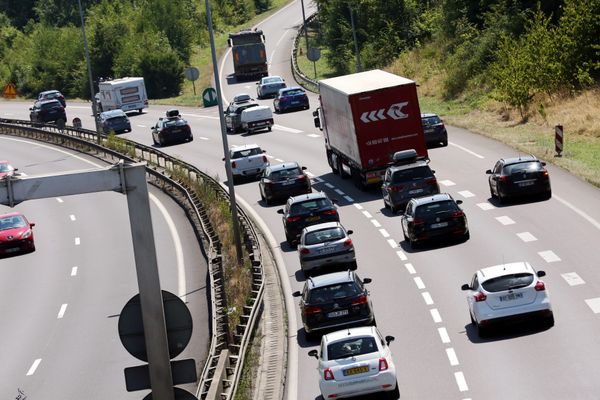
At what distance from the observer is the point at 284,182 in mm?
45938

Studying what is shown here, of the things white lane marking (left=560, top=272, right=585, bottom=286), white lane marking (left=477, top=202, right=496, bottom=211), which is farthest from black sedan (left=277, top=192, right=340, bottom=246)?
white lane marking (left=560, top=272, right=585, bottom=286)

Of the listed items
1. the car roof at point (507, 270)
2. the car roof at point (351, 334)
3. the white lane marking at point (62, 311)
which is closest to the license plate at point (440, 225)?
the car roof at point (507, 270)

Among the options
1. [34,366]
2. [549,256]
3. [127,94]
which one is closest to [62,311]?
[34,366]

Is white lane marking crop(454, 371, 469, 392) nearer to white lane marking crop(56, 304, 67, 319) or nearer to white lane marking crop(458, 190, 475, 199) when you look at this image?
white lane marking crop(56, 304, 67, 319)

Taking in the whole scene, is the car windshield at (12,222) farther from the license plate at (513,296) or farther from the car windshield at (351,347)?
the car windshield at (351,347)

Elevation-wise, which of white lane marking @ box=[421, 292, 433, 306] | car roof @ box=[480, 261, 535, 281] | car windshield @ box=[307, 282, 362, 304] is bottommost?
white lane marking @ box=[421, 292, 433, 306]

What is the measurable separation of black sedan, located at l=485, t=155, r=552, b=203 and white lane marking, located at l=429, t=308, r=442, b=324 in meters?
11.4

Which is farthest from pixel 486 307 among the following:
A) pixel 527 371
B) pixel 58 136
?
pixel 58 136

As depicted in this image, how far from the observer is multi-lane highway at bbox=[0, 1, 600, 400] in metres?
22.7

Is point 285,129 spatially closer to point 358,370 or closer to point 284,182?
point 284,182

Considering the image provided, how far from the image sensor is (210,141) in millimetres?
67875

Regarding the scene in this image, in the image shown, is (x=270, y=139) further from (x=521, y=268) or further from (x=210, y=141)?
(x=521, y=268)

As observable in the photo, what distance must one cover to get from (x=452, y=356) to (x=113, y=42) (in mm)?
101677

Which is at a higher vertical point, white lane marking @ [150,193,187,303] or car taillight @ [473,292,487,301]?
car taillight @ [473,292,487,301]
